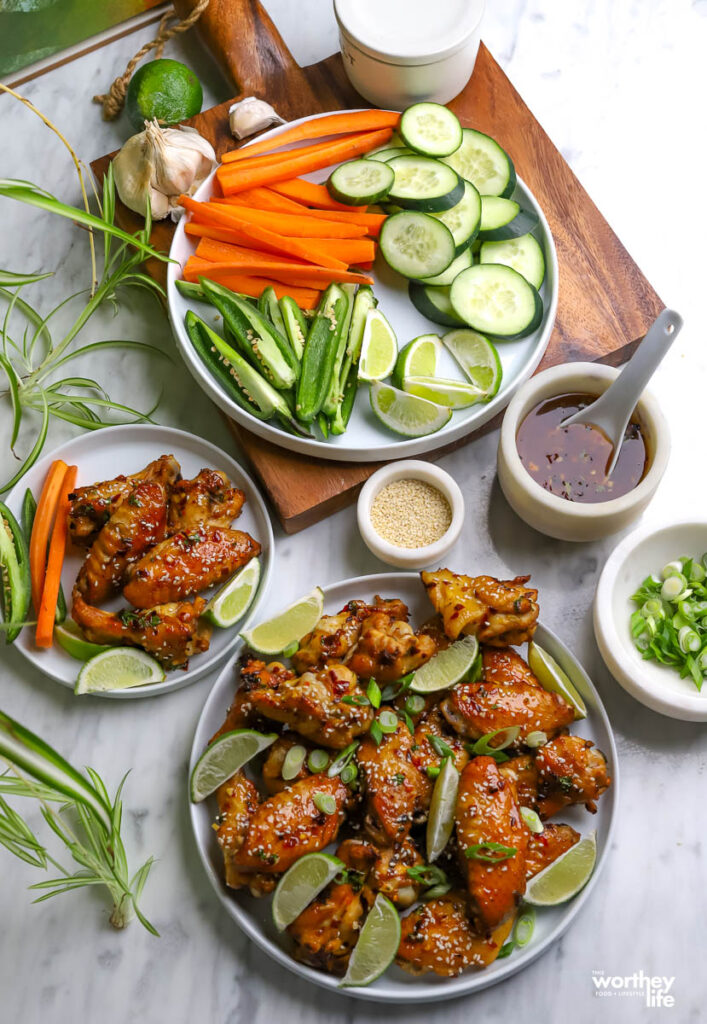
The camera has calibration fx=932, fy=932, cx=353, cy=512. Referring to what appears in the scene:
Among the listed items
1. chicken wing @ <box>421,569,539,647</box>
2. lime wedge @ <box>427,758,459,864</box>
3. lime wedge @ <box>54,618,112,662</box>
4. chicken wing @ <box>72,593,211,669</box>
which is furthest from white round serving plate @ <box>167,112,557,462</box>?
lime wedge @ <box>427,758,459,864</box>

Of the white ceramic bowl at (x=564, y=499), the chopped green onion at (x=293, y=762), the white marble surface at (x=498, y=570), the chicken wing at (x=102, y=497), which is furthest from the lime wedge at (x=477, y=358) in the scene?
the chopped green onion at (x=293, y=762)

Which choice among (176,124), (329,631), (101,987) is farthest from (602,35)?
(101,987)

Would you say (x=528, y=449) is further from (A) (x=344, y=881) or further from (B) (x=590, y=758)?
(A) (x=344, y=881)

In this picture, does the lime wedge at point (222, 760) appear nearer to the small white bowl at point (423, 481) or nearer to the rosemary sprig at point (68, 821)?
the rosemary sprig at point (68, 821)

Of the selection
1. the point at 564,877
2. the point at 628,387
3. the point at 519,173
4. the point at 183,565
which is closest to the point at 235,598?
the point at 183,565

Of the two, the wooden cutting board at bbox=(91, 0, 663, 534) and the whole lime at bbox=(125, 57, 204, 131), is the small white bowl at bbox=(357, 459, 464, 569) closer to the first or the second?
the wooden cutting board at bbox=(91, 0, 663, 534)

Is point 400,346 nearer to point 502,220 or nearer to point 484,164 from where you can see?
point 502,220
